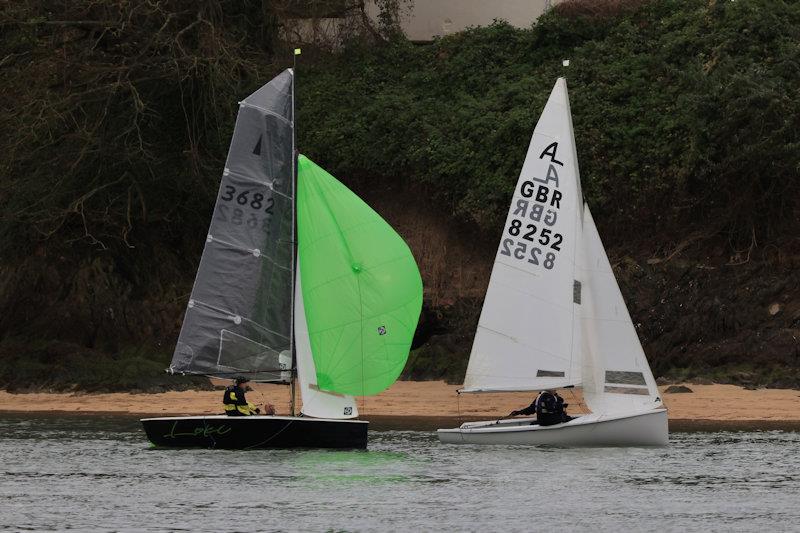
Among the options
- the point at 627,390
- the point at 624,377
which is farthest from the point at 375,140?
the point at 627,390

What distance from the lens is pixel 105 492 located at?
28.5m

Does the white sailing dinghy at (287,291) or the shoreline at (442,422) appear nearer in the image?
the white sailing dinghy at (287,291)

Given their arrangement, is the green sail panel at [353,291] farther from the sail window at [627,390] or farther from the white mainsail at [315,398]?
the sail window at [627,390]

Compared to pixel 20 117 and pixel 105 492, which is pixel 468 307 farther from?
pixel 105 492

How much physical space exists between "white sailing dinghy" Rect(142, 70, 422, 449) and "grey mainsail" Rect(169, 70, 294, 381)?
0.02 meters

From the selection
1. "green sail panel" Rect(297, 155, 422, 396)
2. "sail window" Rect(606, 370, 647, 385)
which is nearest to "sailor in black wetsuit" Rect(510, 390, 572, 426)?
"sail window" Rect(606, 370, 647, 385)

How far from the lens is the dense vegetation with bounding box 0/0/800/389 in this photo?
4331cm

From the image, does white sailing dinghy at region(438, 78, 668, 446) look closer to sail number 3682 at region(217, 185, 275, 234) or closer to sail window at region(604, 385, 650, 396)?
sail window at region(604, 385, 650, 396)

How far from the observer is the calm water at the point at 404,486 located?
2555 cm

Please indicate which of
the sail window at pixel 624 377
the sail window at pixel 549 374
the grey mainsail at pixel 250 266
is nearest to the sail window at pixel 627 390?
the sail window at pixel 624 377

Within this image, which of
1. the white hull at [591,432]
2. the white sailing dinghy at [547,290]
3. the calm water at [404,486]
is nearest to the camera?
the calm water at [404,486]

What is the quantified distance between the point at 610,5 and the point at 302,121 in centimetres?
985

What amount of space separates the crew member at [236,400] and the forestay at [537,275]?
4.51 m

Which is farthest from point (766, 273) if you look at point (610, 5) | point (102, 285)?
point (102, 285)
